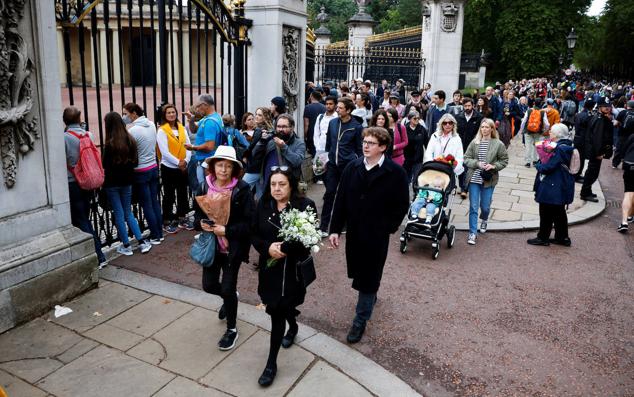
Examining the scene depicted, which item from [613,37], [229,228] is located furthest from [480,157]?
[613,37]

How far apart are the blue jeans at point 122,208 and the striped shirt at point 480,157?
4801 millimetres

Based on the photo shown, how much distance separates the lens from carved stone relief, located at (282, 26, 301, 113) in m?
9.66

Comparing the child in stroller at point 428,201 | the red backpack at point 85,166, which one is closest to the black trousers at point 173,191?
the red backpack at point 85,166

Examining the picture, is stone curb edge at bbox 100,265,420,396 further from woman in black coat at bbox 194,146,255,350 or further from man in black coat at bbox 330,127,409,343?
woman in black coat at bbox 194,146,255,350

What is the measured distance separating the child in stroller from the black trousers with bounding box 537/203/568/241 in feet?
5.37

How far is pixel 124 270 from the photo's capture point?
6195mm

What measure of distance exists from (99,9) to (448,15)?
1301 cm

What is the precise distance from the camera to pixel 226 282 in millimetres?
4496

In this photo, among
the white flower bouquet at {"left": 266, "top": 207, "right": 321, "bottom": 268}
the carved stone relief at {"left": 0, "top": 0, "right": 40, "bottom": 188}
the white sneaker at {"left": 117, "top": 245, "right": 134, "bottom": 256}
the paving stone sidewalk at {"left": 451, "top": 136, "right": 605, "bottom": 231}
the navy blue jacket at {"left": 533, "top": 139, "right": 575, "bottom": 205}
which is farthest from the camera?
the paving stone sidewalk at {"left": 451, "top": 136, "right": 605, "bottom": 231}

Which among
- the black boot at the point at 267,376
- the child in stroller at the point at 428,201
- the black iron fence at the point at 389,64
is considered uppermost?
the black iron fence at the point at 389,64

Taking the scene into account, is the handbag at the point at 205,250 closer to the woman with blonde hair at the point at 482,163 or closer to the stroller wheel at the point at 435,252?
the stroller wheel at the point at 435,252

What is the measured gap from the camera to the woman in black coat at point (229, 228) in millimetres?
4340

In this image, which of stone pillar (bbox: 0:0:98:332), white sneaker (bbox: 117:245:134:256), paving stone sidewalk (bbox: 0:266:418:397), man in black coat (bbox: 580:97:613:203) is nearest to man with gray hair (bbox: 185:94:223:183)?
white sneaker (bbox: 117:245:134:256)

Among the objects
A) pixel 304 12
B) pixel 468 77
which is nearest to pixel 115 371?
pixel 304 12
